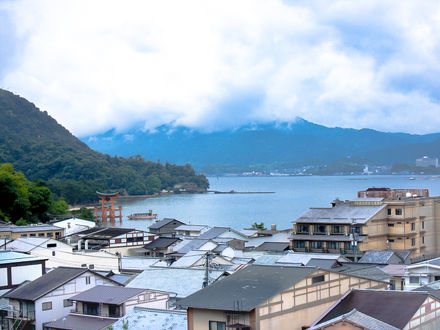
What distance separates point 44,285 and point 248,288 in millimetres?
5773

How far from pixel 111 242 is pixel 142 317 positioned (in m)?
16.5

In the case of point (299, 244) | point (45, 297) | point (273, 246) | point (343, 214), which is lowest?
point (273, 246)

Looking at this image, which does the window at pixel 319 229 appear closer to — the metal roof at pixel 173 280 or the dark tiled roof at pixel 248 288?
the metal roof at pixel 173 280

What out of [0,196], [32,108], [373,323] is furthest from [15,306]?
[32,108]

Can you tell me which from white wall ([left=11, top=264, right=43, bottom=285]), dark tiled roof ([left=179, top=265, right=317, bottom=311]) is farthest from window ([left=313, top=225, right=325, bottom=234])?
dark tiled roof ([left=179, top=265, right=317, bottom=311])

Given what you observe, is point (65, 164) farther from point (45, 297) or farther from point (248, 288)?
point (248, 288)

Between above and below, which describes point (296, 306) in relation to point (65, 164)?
below

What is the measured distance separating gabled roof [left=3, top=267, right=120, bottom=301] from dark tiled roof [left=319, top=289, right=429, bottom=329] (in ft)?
20.8

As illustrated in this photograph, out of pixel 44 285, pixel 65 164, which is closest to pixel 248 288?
pixel 44 285

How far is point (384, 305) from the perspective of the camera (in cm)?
811

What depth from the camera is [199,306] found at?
27.6 feet

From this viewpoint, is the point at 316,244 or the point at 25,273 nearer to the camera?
the point at 25,273

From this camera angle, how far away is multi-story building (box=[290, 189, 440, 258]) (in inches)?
867

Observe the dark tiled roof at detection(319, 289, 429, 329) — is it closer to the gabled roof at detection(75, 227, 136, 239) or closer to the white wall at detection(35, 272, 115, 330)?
the white wall at detection(35, 272, 115, 330)
